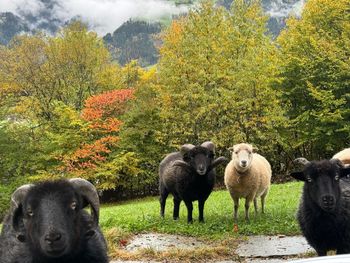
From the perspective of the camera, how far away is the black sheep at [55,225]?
194 inches

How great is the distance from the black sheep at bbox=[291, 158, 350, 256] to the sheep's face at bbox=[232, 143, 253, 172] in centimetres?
391

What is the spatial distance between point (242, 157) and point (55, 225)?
24.6ft

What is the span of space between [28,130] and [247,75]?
16643 millimetres

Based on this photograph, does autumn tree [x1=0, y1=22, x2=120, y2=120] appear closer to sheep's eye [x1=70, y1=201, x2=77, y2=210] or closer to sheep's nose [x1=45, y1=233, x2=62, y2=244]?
sheep's eye [x1=70, y1=201, x2=77, y2=210]

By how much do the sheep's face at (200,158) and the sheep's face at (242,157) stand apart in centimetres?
63

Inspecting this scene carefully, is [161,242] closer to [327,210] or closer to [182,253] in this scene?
[182,253]

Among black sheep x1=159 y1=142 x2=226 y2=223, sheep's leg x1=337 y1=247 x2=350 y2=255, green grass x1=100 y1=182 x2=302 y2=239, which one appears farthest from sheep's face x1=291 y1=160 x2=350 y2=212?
black sheep x1=159 y1=142 x2=226 y2=223

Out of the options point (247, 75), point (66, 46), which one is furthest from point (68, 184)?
point (66, 46)

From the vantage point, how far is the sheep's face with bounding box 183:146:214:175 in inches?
469

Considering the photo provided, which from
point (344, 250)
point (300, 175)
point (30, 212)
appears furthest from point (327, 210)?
point (30, 212)

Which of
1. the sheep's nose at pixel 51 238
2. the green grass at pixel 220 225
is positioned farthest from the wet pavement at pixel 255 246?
the sheep's nose at pixel 51 238

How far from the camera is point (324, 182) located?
295 inches

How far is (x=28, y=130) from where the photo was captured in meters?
36.3

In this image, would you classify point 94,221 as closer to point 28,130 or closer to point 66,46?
point 28,130
